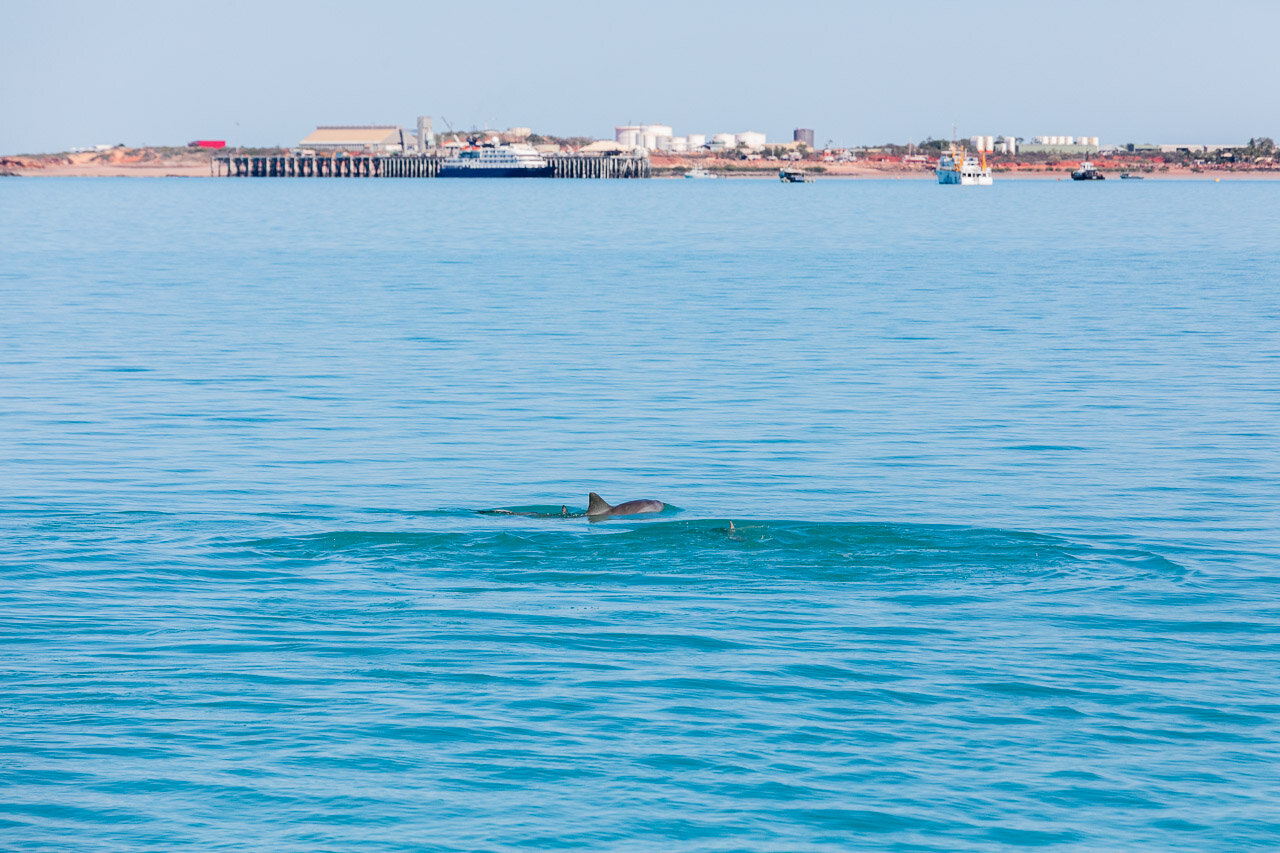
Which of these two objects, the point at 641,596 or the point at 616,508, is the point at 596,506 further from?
the point at 641,596

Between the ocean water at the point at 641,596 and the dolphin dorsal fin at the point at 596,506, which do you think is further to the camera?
the dolphin dorsal fin at the point at 596,506

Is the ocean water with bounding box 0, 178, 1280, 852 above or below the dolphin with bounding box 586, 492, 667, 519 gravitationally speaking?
below

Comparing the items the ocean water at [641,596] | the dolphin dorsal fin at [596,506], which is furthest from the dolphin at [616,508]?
the ocean water at [641,596]

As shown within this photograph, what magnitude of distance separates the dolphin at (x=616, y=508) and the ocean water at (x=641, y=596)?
0.35m

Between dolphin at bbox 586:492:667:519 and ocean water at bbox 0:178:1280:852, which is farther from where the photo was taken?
dolphin at bbox 586:492:667:519

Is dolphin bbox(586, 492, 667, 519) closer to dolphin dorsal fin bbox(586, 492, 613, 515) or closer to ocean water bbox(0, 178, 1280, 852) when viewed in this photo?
dolphin dorsal fin bbox(586, 492, 613, 515)

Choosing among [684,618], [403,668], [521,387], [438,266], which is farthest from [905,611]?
[438,266]

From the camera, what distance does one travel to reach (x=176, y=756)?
51.7 feet

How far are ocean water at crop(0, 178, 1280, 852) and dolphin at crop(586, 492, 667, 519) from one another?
35cm

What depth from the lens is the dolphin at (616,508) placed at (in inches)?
994

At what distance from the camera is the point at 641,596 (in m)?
21.5

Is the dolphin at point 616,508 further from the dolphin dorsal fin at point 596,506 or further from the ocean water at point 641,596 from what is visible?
the ocean water at point 641,596

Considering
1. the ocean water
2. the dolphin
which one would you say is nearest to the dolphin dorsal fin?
the dolphin

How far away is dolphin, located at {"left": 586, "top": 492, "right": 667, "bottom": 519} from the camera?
25.2m
